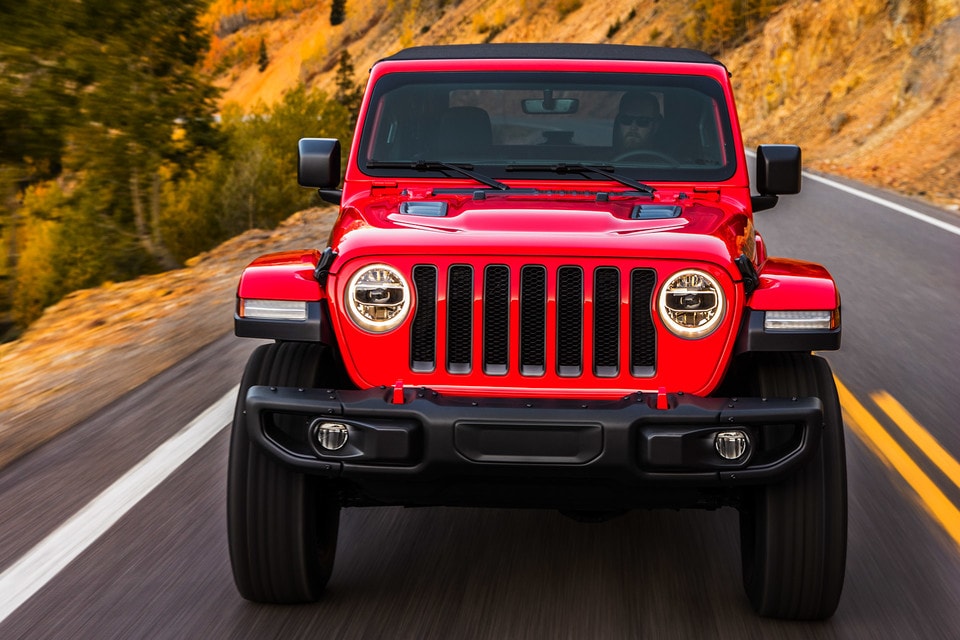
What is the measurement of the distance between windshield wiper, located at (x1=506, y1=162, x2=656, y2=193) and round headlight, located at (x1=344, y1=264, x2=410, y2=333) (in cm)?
138

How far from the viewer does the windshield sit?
17.7 feet

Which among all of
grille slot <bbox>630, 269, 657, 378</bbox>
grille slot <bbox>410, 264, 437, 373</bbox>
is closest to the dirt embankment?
grille slot <bbox>410, 264, 437, 373</bbox>

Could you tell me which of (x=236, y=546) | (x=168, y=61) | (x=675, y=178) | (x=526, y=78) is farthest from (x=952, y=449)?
(x=168, y=61)

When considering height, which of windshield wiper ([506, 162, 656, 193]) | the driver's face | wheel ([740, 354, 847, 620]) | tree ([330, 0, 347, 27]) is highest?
tree ([330, 0, 347, 27])

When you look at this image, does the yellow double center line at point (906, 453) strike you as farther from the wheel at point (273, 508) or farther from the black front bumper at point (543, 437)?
the wheel at point (273, 508)

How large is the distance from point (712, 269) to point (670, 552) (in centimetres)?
133

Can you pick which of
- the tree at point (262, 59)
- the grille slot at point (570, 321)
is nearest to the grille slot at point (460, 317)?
the grille slot at point (570, 321)

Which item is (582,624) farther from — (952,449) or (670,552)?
(952,449)

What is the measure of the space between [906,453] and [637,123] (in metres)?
2.26

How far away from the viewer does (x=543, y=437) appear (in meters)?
3.75

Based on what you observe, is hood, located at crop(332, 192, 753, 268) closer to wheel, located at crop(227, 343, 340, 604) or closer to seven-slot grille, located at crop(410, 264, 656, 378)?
seven-slot grille, located at crop(410, 264, 656, 378)

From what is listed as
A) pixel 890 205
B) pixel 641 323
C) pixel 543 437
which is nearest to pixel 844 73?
pixel 890 205

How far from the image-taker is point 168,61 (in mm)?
21031

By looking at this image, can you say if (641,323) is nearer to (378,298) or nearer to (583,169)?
(378,298)
